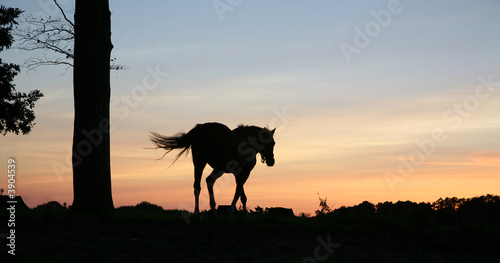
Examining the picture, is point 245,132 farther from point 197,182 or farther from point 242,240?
point 242,240

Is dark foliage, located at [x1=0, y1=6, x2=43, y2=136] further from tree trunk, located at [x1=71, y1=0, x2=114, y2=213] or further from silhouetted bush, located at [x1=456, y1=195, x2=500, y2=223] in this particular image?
silhouetted bush, located at [x1=456, y1=195, x2=500, y2=223]

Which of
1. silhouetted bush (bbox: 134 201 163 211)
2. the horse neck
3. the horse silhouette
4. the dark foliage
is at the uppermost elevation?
the dark foliage

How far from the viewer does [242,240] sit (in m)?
10.3

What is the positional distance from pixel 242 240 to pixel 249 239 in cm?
26

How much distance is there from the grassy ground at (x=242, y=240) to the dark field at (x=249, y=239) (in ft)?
0.06

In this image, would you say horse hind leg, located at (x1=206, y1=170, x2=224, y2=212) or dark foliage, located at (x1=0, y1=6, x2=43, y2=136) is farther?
dark foliage, located at (x1=0, y1=6, x2=43, y2=136)

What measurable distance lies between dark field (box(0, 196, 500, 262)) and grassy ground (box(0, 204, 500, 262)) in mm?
17

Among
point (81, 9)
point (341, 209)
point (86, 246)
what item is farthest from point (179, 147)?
point (341, 209)

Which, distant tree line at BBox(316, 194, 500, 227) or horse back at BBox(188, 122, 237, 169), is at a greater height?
horse back at BBox(188, 122, 237, 169)

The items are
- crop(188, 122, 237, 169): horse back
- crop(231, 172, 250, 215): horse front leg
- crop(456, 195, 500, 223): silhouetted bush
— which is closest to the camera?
crop(188, 122, 237, 169): horse back

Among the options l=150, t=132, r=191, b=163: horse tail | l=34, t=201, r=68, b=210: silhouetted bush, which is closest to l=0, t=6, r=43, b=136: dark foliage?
l=34, t=201, r=68, b=210: silhouetted bush

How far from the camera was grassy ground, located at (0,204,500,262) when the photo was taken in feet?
28.4

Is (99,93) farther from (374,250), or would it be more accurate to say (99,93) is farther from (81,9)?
(374,250)

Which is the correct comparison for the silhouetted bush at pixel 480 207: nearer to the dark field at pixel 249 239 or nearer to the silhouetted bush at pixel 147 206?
the dark field at pixel 249 239
